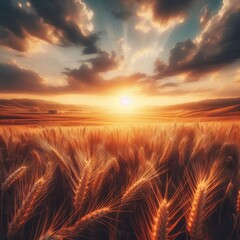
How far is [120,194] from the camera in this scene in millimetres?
1148

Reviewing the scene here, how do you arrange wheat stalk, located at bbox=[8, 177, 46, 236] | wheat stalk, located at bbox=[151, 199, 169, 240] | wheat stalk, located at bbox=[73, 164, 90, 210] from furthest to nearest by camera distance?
wheat stalk, located at bbox=[73, 164, 90, 210] → wheat stalk, located at bbox=[8, 177, 46, 236] → wheat stalk, located at bbox=[151, 199, 169, 240]

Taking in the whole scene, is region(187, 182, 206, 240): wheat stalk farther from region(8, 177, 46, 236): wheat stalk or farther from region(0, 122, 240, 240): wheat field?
region(8, 177, 46, 236): wheat stalk

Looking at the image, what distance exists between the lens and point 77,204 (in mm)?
913

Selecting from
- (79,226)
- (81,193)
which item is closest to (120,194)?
(81,193)

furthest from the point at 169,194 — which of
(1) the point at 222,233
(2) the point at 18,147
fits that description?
(2) the point at 18,147

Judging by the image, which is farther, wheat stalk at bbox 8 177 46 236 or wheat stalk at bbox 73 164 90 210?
wheat stalk at bbox 73 164 90 210

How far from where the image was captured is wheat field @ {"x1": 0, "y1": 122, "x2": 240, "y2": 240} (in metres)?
0.79

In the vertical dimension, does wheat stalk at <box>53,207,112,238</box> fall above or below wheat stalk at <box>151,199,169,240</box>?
below

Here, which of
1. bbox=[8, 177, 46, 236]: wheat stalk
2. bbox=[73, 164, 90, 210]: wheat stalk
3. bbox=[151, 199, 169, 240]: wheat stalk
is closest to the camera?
bbox=[151, 199, 169, 240]: wheat stalk

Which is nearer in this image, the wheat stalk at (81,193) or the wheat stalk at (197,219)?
the wheat stalk at (197,219)

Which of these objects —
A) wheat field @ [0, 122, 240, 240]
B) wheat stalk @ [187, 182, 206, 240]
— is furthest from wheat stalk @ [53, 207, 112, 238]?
wheat stalk @ [187, 182, 206, 240]

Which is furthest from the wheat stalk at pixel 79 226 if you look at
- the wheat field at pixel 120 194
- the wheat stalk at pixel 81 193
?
the wheat stalk at pixel 81 193

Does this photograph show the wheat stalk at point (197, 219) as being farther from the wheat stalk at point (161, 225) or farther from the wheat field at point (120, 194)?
the wheat stalk at point (161, 225)

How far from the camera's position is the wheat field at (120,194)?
794 millimetres
